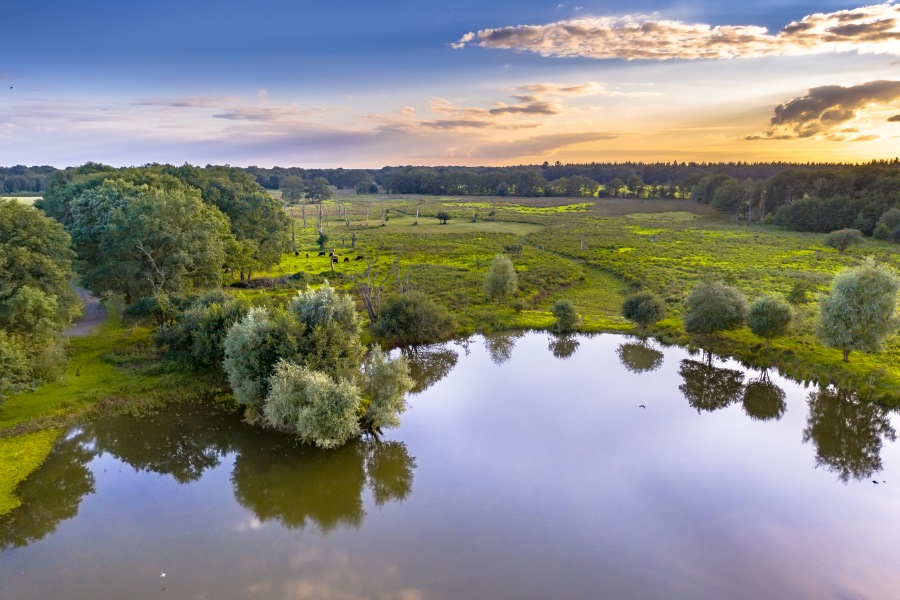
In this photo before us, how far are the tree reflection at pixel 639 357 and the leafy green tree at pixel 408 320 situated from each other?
42.6ft

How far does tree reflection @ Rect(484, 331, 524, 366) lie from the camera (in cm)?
3653

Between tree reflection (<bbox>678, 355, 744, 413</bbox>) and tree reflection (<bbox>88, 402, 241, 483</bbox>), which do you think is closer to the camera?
tree reflection (<bbox>88, 402, 241, 483</bbox>)

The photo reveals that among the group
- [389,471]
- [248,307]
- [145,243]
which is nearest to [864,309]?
[389,471]

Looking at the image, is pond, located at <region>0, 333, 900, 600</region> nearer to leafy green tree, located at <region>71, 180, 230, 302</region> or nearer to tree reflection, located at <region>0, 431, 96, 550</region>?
tree reflection, located at <region>0, 431, 96, 550</region>

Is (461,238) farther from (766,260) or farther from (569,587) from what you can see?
(569,587)

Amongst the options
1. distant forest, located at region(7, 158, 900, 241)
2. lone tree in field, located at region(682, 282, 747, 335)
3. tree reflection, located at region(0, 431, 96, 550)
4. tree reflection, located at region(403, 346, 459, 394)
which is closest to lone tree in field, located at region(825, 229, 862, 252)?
distant forest, located at region(7, 158, 900, 241)

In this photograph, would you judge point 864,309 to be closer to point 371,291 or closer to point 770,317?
point 770,317

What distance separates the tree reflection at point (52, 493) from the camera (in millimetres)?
18609

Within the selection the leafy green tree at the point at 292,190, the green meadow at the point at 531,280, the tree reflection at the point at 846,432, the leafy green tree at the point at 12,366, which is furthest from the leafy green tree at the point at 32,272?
the leafy green tree at the point at 292,190

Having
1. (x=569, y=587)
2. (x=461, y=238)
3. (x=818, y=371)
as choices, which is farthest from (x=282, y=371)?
(x=461, y=238)

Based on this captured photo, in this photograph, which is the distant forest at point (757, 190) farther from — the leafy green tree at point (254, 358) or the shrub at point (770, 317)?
the shrub at point (770, 317)

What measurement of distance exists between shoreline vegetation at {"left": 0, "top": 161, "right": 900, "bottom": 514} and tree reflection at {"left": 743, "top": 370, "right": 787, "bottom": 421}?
2139 millimetres

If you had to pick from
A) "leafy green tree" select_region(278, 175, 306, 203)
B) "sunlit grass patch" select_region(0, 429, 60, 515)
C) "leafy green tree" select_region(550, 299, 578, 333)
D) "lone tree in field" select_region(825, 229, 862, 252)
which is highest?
"leafy green tree" select_region(278, 175, 306, 203)

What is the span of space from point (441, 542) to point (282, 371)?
10.1 metres
